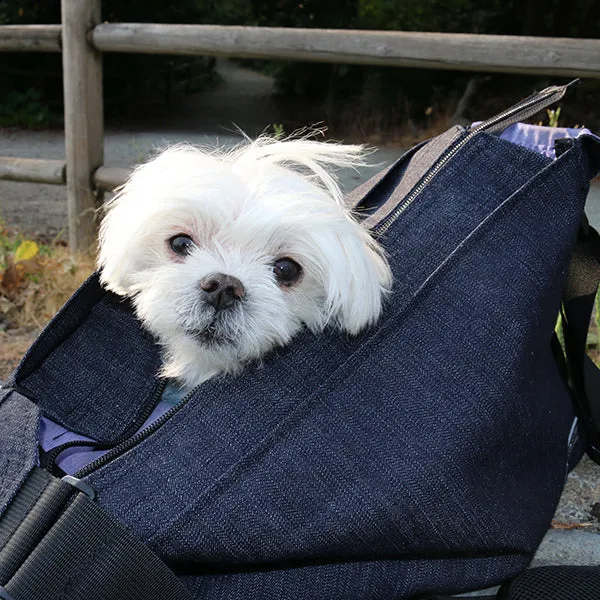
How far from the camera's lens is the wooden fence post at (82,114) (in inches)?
122

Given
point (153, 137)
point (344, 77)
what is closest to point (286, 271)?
point (153, 137)

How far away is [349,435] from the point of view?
3.68 ft

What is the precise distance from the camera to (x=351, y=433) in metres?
1.12

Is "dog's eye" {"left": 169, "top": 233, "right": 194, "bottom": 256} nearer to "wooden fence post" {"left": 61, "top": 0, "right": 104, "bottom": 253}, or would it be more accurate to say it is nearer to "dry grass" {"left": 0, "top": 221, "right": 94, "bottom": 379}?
"dry grass" {"left": 0, "top": 221, "right": 94, "bottom": 379}

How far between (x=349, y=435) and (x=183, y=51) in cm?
235

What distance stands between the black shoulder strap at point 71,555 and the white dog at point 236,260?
317 millimetres

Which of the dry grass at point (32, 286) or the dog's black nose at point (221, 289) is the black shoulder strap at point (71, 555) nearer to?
the dog's black nose at point (221, 289)

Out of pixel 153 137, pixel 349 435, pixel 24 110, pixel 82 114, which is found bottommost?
pixel 24 110

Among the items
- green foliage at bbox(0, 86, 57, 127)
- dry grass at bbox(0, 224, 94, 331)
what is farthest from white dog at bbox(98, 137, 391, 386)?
green foliage at bbox(0, 86, 57, 127)

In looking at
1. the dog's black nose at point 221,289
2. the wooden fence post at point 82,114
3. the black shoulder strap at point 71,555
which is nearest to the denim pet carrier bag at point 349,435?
the black shoulder strap at point 71,555

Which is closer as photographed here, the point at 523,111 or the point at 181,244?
the point at 181,244

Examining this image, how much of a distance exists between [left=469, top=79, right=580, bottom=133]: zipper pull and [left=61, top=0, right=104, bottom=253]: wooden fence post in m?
2.03

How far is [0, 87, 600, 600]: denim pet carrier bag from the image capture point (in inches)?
41.0

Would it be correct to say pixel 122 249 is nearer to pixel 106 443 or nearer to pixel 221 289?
pixel 221 289
